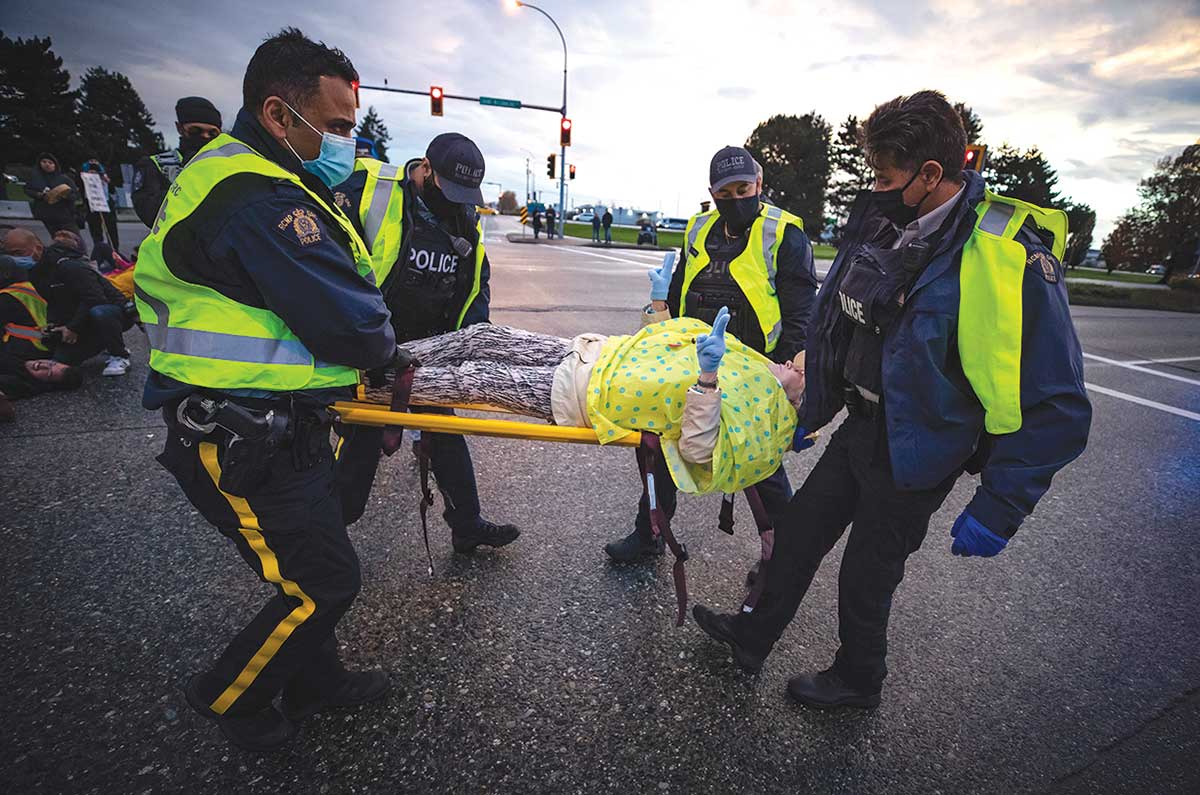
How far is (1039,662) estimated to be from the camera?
87.5 inches

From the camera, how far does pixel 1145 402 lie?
588 cm

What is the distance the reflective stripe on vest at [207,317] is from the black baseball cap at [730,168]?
6.07ft

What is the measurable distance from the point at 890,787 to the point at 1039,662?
103cm

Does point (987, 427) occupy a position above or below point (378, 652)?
above

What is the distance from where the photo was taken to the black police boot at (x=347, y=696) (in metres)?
1.77

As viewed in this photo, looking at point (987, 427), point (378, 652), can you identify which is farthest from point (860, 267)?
point (378, 652)

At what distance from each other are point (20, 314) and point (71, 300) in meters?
0.33

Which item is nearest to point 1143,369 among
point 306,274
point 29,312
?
point 306,274

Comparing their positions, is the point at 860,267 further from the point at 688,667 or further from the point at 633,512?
the point at 633,512

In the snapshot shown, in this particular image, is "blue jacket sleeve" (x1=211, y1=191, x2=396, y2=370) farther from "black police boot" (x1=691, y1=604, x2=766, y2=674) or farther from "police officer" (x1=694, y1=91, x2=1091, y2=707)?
"black police boot" (x1=691, y1=604, x2=766, y2=674)

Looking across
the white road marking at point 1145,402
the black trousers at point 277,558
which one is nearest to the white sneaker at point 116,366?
the black trousers at point 277,558

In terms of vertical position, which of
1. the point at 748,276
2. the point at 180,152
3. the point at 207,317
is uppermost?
the point at 180,152

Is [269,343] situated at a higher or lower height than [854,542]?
higher

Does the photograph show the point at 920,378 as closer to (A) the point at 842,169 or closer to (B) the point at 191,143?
(B) the point at 191,143
